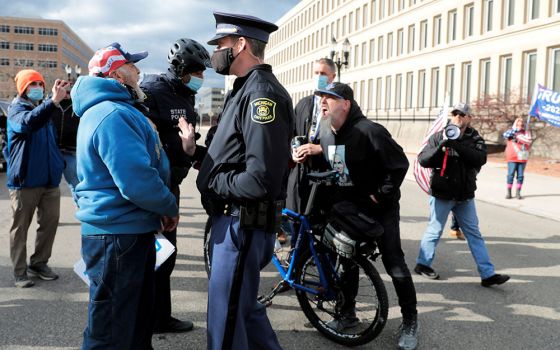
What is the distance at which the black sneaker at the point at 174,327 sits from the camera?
4082 mm

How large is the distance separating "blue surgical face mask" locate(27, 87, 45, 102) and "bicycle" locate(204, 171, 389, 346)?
2657 millimetres

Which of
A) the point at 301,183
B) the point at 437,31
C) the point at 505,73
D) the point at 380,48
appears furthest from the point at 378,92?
the point at 301,183

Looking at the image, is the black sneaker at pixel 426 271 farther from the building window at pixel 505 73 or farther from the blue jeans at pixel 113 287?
the building window at pixel 505 73

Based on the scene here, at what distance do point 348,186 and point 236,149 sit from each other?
1.65m

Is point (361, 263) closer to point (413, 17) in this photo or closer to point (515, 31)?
point (515, 31)

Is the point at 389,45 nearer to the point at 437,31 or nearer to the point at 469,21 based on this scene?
the point at 437,31

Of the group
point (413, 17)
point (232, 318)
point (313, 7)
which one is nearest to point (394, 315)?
point (232, 318)

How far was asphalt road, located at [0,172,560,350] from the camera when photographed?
4016mm

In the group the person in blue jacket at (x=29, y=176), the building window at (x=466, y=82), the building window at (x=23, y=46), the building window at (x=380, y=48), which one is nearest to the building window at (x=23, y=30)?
the building window at (x=23, y=46)

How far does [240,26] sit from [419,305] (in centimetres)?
344

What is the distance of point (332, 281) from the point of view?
163 inches

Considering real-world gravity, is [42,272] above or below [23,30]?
below

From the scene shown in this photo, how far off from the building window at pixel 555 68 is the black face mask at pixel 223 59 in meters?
30.5

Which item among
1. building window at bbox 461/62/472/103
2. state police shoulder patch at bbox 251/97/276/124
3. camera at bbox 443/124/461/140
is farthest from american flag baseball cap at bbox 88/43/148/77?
building window at bbox 461/62/472/103
